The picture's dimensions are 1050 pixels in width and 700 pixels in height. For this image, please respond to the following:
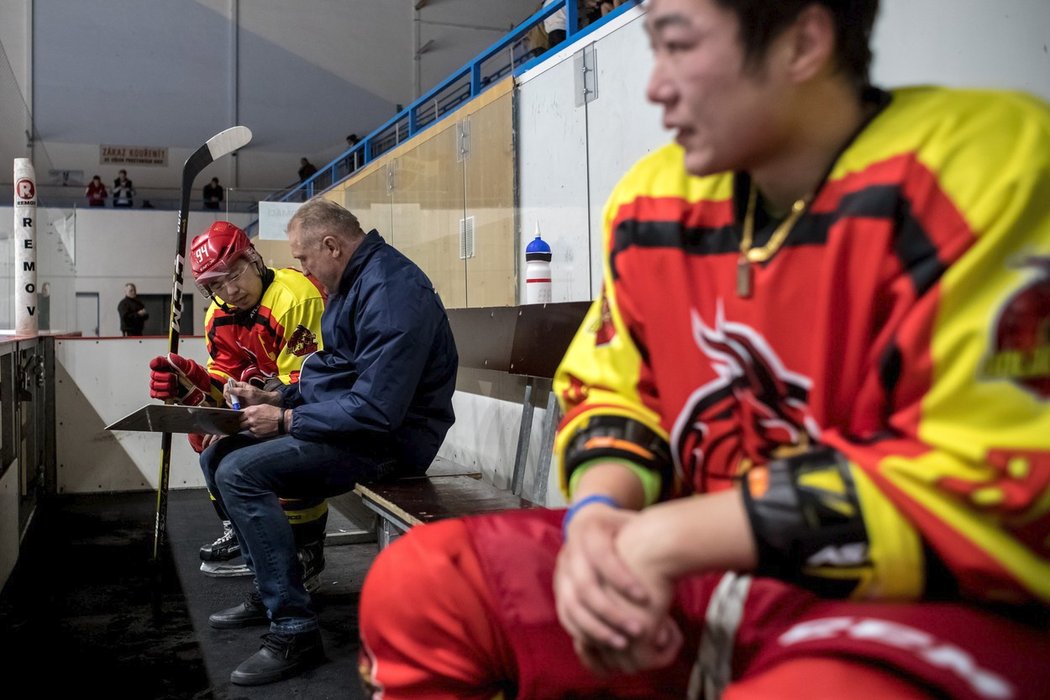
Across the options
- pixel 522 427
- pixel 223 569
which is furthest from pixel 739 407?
pixel 223 569

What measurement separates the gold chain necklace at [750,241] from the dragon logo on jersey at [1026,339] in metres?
0.19

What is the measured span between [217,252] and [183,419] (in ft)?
2.84

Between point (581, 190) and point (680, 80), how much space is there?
2.36 m

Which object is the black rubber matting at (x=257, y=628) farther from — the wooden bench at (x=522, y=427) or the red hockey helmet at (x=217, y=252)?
the red hockey helmet at (x=217, y=252)

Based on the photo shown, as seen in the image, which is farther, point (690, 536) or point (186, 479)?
point (186, 479)

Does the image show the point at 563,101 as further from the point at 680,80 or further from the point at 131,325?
the point at 131,325

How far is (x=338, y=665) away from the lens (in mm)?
2209

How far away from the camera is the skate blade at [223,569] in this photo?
3.07 m

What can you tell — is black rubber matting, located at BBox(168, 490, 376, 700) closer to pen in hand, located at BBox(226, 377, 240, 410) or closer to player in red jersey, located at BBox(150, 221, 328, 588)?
player in red jersey, located at BBox(150, 221, 328, 588)

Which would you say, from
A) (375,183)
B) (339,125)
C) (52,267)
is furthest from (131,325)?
(375,183)

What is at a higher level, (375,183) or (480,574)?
(375,183)

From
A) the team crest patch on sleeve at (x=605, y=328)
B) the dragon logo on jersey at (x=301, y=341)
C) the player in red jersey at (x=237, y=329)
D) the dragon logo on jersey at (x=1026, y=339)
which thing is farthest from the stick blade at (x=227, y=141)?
the dragon logo on jersey at (x=1026, y=339)

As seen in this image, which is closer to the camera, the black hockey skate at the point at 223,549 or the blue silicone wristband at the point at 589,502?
the blue silicone wristband at the point at 589,502

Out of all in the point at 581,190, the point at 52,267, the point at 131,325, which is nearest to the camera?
the point at 581,190
